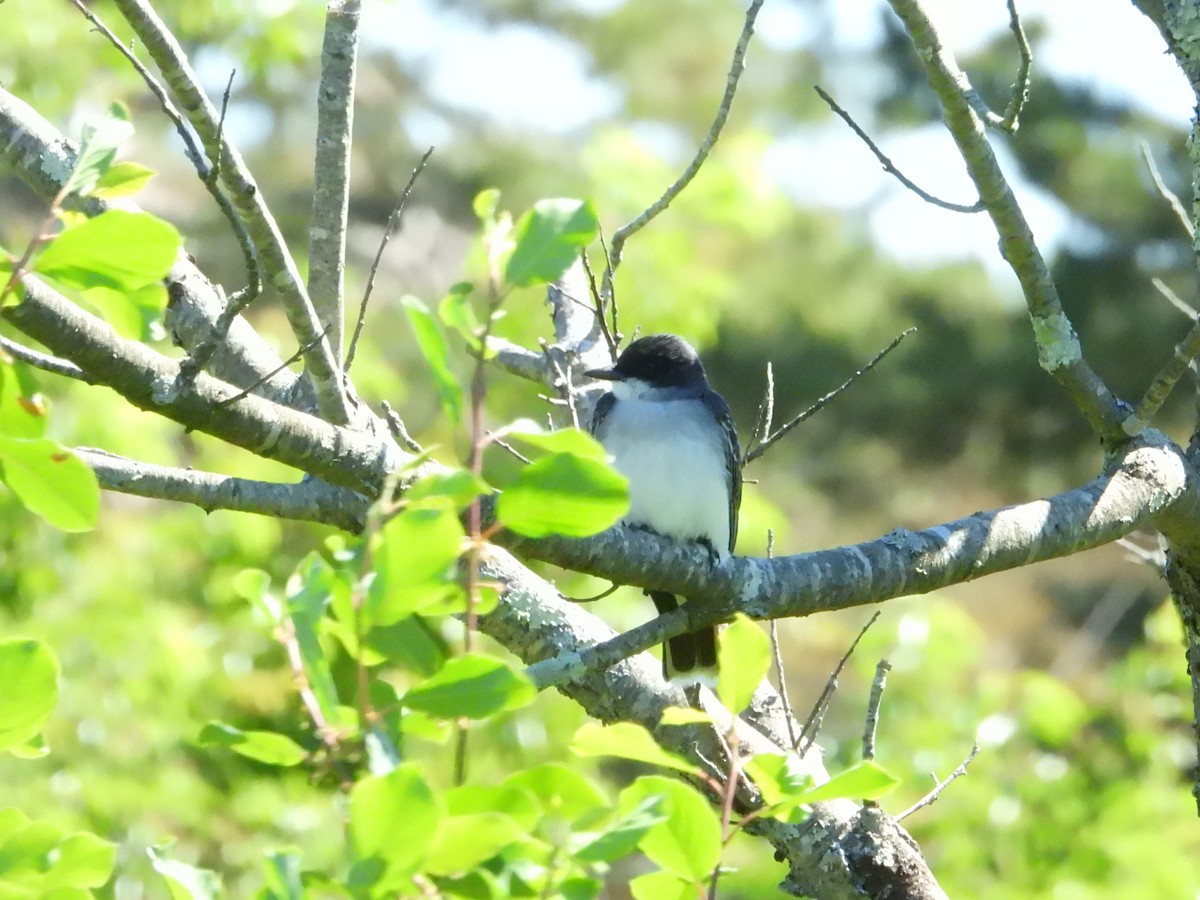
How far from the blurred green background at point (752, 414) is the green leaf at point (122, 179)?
0.40 metres

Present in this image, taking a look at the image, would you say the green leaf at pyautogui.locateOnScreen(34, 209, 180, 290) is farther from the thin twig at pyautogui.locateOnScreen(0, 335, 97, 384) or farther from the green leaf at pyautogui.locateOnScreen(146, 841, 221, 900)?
the thin twig at pyautogui.locateOnScreen(0, 335, 97, 384)

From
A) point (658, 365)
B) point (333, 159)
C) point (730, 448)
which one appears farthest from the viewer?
point (730, 448)

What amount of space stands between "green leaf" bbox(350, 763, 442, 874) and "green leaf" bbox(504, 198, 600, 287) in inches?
16.5

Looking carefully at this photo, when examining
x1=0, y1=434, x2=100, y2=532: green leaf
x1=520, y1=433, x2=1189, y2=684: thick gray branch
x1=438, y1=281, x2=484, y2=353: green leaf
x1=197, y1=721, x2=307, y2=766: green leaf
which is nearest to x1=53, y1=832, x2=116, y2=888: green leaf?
x1=197, y1=721, x2=307, y2=766: green leaf

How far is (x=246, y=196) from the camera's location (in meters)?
2.24

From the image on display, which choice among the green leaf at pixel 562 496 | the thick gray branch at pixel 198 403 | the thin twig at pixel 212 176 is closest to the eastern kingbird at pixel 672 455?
the thick gray branch at pixel 198 403

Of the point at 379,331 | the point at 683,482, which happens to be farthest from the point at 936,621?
the point at 379,331

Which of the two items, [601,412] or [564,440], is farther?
[601,412]

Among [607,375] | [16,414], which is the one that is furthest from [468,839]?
[607,375]

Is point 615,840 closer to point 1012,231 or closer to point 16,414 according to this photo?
point 16,414

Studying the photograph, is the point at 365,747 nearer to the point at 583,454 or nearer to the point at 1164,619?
the point at 583,454

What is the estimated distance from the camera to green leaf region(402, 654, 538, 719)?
43.6 inches

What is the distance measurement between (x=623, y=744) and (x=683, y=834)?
0.10m

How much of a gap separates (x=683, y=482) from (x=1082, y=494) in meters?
1.15
